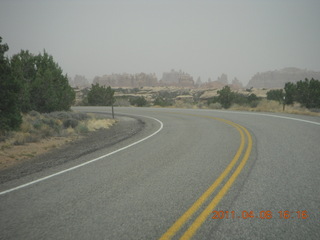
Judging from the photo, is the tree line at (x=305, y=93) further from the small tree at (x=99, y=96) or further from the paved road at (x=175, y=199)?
the small tree at (x=99, y=96)

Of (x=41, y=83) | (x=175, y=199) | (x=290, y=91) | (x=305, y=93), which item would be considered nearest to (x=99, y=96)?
(x=41, y=83)

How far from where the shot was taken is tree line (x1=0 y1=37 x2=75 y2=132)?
970 centimetres

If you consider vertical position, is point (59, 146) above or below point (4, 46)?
below

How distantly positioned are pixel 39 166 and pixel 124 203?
A: 11.5ft

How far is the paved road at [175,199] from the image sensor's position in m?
2.65

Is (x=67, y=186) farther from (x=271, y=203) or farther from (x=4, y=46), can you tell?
(x=4, y=46)

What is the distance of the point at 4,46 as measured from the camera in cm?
1019

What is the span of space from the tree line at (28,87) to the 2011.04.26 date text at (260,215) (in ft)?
34.3

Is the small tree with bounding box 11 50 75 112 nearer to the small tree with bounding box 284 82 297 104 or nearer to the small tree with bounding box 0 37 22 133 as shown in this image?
the small tree with bounding box 0 37 22 133

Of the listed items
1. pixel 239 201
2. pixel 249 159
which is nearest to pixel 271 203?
pixel 239 201

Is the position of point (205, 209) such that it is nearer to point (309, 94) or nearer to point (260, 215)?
point (260, 215)

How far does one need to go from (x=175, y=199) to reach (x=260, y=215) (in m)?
1.31

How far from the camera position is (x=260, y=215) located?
2922mm

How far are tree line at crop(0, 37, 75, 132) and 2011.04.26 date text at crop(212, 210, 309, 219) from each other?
10454mm
